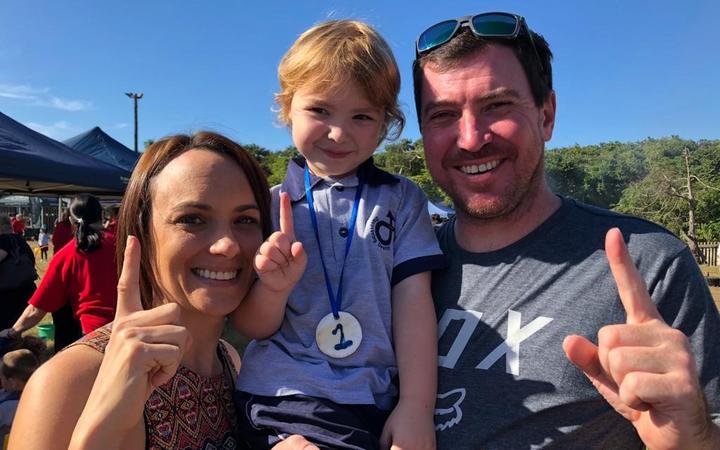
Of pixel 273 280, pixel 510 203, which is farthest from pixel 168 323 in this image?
pixel 510 203

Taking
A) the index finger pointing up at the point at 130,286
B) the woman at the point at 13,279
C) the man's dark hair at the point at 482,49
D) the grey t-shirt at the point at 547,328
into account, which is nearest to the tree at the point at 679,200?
the man's dark hair at the point at 482,49

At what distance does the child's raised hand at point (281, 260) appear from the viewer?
173cm

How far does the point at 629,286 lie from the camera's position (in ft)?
4.63

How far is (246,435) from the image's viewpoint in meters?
1.89

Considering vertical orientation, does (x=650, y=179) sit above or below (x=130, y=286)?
above

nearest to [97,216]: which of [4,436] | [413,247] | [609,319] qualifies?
[4,436]

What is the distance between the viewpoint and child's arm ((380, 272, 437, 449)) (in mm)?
1746

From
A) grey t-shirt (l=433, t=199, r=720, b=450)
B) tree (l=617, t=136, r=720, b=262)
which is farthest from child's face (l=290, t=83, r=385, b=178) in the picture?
tree (l=617, t=136, r=720, b=262)

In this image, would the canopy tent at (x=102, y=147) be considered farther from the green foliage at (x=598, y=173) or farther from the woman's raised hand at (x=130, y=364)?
the green foliage at (x=598, y=173)

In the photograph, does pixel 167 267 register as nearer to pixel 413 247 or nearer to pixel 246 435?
pixel 246 435

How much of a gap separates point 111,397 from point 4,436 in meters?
3.99

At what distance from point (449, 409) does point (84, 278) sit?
4.90 metres

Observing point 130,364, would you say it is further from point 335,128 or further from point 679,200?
point 679,200

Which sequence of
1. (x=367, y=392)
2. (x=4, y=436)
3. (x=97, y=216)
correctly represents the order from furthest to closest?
(x=97, y=216), (x=4, y=436), (x=367, y=392)
